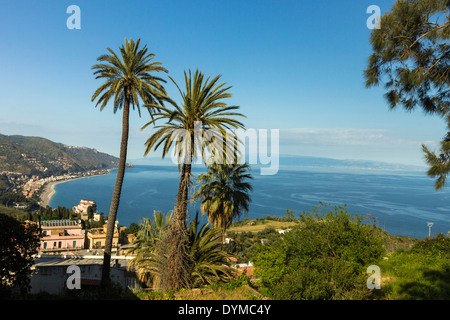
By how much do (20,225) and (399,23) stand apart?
42.8ft

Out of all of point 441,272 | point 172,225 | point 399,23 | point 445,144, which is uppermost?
point 399,23

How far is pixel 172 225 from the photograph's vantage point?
29.8 feet

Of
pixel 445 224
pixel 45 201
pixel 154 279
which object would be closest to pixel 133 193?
pixel 45 201

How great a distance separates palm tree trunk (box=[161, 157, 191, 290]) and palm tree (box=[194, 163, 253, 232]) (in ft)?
15.5

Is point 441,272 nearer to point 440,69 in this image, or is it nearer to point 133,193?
point 440,69

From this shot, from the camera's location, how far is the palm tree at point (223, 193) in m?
13.9

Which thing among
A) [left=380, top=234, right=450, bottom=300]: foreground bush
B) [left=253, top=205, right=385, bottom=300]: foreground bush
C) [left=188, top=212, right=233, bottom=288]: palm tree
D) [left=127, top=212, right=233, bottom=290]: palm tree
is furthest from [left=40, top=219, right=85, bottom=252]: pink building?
[left=380, top=234, right=450, bottom=300]: foreground bush

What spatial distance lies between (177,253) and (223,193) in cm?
541

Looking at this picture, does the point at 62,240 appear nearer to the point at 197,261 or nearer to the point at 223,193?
the point at 223,193

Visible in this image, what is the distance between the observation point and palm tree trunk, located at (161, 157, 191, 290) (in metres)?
8.92

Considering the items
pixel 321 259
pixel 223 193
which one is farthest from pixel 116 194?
pixel 321 259

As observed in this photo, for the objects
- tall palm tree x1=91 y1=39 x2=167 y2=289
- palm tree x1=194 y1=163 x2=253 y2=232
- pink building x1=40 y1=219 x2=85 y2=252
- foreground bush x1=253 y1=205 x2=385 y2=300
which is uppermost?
tall palm tree x1=91 y1=39 x2=167 y2=289

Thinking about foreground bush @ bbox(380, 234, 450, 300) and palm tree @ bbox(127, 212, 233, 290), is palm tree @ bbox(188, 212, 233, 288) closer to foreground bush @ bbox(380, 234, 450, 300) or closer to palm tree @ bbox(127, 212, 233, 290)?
palm tree @ bbox(127, 212, 233, 290)
